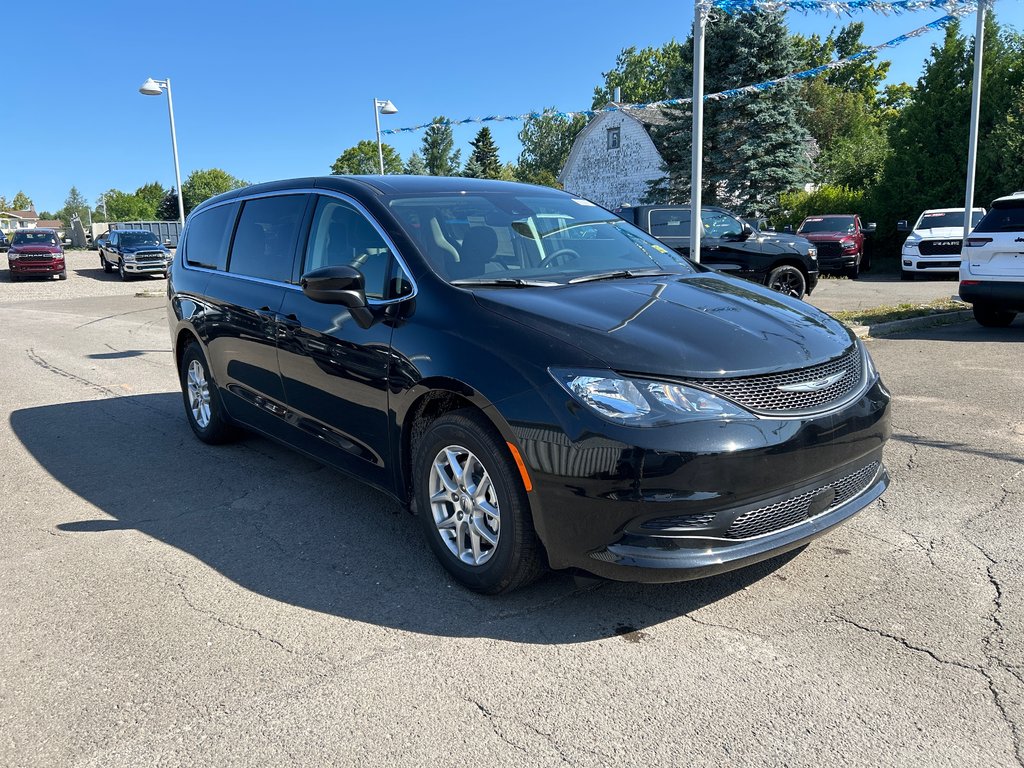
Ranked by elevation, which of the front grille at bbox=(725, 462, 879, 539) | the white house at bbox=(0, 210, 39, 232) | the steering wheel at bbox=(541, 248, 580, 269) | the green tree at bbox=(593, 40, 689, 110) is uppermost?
the green tree at bbox=(593, 40, 689, 110)

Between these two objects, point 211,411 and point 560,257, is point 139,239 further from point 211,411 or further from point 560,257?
point 560,257

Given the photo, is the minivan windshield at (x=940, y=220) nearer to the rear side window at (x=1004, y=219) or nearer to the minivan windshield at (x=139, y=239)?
the rear side window at (x=1004, y=219)

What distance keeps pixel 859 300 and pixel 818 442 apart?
13.4 meters

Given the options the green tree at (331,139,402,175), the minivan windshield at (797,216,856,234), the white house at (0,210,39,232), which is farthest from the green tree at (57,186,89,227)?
the minivan windshield at (797,216,856,234)

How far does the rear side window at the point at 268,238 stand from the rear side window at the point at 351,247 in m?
0.21

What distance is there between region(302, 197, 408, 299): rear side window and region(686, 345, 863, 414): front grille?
156 centimetres

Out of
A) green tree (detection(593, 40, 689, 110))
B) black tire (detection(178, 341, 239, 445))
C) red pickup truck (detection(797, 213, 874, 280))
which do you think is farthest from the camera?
green tree (detection(593, 40, 689, 110))

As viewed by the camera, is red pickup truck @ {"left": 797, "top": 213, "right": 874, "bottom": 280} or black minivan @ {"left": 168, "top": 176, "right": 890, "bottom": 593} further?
red pickup truck @ {"left": 797, "top": 213, "right": 874, "bottom": 280}

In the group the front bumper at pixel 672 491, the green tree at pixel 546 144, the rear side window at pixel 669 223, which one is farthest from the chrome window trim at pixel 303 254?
the green tree at pixel 546 144

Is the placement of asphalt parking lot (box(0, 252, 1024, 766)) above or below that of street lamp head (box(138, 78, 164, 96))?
below

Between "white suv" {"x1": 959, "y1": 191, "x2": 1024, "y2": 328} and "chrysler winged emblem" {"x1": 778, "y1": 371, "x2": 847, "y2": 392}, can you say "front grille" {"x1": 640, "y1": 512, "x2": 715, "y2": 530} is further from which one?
"white suv" {"x1": 959, "y1": 191, "x2": 1024, "y2": 328}

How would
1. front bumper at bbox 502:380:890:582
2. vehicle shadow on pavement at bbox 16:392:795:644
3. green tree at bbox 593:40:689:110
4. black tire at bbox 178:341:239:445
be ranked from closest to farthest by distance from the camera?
front bumper at bbox 502:380:890:582 → vehicle shadow on pavement at bbox 16:392:795:644 → black tire at bbox 178:341:239:445 → green tree at bbox 593:40:689:110

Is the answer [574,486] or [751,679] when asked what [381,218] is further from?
[751,679]

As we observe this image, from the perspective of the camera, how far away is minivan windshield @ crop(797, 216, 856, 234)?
866 inches
